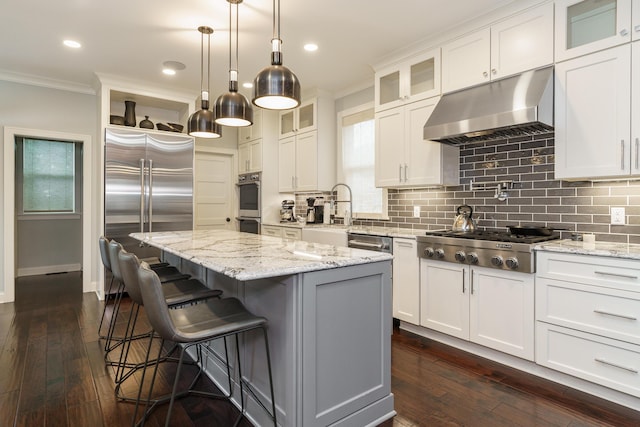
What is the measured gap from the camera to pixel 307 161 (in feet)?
16.1

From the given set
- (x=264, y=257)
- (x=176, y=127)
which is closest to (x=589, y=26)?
(x=264, y=257)

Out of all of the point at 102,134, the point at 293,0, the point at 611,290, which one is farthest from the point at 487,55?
the point at 102,134

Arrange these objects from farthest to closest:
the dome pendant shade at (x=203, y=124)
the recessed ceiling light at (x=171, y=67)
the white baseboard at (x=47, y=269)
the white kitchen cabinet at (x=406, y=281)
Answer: the white baseboard at (x=47, y=269)
the recessed ceiling light at (x=171, y=67)
the white kitchen cabinet at (x=406, y=281)
the dome pendant shade at (x=203, y=124)

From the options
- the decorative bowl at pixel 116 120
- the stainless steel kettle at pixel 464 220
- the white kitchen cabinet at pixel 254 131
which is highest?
the white kitchen cabinet at pixel 254 131

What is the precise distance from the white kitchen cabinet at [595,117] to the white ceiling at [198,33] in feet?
2.77

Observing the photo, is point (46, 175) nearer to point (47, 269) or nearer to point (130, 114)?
point (47, 269)

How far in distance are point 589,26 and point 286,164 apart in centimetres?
377

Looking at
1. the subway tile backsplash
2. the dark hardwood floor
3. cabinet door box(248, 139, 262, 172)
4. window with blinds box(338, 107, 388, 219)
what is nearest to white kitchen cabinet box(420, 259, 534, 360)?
the dark hardwood floor

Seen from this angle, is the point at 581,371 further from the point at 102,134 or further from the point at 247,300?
the point at 102,134

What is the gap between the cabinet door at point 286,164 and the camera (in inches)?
205

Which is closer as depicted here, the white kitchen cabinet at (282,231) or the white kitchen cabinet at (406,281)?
the white kitchen cabinet at (406,281)

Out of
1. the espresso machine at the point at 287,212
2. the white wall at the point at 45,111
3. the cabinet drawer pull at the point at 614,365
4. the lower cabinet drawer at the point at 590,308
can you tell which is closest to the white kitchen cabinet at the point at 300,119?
the espresso machine at the point at 287,212

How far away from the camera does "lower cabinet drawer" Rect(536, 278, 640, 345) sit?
2053 millimetres

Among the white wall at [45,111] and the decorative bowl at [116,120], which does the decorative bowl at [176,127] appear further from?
the white wall at [45,111]
